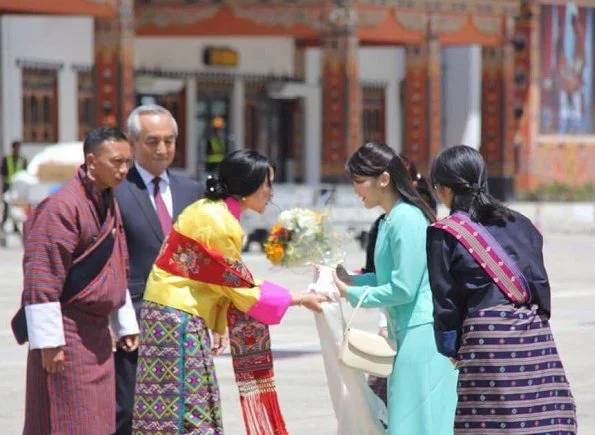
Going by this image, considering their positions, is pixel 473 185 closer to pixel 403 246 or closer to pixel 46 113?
Result: pixel 403 246

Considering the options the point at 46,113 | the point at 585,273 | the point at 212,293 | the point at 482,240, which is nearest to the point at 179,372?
the point at 212,293

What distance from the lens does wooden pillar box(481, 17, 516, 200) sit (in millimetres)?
43438

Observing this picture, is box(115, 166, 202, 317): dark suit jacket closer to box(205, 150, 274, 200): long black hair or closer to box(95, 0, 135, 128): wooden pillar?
box(205, 150, 274, 200): long black hair

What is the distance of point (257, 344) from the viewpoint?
25.6ft

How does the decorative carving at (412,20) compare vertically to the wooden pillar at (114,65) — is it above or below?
above

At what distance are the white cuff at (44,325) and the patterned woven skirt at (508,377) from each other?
5.53 ft

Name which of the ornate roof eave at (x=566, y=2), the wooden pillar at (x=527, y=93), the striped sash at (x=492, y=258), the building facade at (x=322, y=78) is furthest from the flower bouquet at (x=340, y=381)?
the ornate roof eave at (x=566, y=2)

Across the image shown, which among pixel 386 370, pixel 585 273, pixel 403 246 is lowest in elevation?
pixel 585 273

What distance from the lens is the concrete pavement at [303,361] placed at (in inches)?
429

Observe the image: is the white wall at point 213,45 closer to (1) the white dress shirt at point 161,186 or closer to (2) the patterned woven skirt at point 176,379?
(1) the white dress shirt at point 161,186

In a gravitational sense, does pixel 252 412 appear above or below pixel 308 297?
below

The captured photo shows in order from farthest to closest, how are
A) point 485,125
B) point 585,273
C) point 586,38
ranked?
1. point 586,38
2. point 485,125
3. point 585,273

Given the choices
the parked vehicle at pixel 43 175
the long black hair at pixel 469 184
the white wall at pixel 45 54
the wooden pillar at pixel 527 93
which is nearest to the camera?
the long black hair at pixel 469 184

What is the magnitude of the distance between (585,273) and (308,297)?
14.7m
